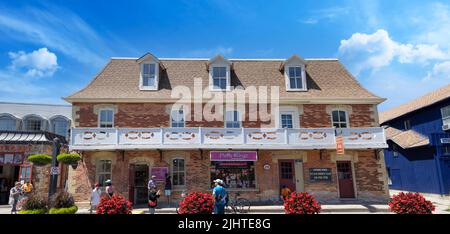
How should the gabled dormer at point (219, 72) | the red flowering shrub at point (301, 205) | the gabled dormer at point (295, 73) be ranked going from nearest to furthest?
1. the red flowering shrub at point (301, 205)
2. the gabled dormer at point (219, 72)
3. the gabled dormer at point (295, 73)

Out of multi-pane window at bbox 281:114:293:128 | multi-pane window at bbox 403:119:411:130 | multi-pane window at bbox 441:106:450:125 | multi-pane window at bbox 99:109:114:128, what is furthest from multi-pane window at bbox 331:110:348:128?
multi-pane window at bbox 99:109:114:128

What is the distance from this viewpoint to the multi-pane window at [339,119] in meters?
17.1

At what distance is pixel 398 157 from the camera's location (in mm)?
22734

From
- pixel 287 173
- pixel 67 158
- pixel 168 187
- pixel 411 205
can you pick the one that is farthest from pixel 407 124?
pixel 67 158

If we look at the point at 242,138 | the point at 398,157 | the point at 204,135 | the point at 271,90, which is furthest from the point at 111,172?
the point at 398,157

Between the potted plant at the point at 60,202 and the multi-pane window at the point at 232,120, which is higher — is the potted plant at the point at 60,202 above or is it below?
below

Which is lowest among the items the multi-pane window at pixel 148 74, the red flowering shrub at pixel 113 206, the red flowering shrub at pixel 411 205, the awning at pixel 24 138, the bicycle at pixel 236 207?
the bicycle at pixel 236 207

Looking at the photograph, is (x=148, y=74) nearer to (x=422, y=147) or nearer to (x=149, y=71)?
(x=149, y=71)

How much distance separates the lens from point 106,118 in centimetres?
1650

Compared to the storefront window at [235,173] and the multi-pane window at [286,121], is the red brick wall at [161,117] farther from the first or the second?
the storefront window at [235,173]

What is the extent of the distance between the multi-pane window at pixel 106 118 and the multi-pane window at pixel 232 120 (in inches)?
269

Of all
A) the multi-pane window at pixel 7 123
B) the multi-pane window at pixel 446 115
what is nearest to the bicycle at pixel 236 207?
the multi-pane window at pixel 446 115

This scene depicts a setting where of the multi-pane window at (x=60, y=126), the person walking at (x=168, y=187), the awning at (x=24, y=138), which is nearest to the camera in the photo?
the person walking at (x=168, y=187)

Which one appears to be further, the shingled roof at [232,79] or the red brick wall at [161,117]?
the shingled roof at [232,79]
